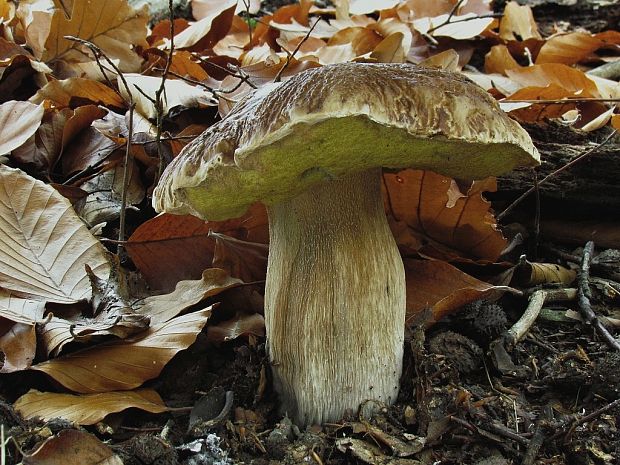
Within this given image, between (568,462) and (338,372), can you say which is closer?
(568,462)

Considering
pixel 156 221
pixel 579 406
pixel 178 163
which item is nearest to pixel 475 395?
pixel 579 406

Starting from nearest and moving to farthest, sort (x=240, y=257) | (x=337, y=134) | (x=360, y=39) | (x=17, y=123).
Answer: (x=337, y=134), (x=240, y=257), (x=17, y=123), (x=360, y=39)

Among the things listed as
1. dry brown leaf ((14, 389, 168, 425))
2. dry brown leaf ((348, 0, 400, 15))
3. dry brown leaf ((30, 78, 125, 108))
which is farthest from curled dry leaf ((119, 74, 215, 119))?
dry brown leaf ((348, 0, 400, 15))

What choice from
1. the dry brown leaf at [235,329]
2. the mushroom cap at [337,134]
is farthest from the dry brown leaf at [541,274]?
the dry brown leaf at [235,329]

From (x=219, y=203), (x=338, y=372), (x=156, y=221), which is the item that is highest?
(x=219, y=203)

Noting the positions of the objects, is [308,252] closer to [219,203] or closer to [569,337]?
[219,203]

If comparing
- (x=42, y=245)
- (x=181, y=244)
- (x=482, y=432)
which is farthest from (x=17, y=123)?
(x=482, y=432)

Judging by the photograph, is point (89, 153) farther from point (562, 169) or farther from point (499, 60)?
point (499, 60)
